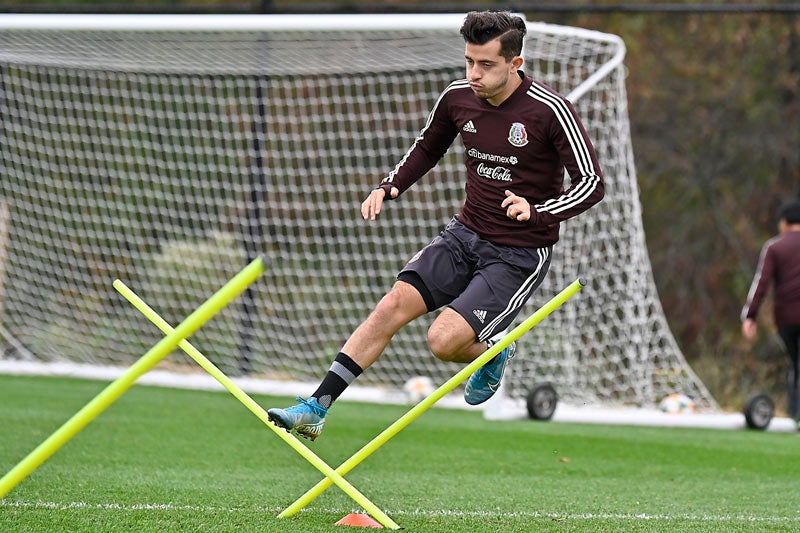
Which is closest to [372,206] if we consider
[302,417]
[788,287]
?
[302,417]

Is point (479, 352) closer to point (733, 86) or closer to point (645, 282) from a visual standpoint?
point (645, 282)

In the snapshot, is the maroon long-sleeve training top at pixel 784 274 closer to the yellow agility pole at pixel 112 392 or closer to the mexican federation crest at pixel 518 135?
the mexican federation crest at pixel 518 135

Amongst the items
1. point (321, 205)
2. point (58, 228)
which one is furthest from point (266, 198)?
point (58, 228)

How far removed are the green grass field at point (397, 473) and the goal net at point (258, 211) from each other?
172 centimetres

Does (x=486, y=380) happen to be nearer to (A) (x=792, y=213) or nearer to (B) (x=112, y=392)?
(B) (x=112, y=392)

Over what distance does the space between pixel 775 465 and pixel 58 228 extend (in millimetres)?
8204

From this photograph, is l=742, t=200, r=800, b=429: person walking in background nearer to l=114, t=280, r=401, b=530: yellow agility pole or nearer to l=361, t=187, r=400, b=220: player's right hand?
l=361, t=187, r=400, b=220: player's right hand

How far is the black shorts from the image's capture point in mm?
5367

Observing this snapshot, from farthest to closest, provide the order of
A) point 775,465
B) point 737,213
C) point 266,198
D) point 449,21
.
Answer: point 737,213, point 266,198, point 449,21, point 775,465

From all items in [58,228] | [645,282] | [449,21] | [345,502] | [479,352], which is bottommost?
[58,228]

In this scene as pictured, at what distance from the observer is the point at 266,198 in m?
13.0

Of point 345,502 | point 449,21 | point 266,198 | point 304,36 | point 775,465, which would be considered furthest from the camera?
point 266,198

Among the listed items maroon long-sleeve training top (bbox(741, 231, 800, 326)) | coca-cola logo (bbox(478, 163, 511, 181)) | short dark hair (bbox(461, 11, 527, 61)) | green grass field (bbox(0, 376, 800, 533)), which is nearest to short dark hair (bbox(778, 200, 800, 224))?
maroon long-sleeve training top (bbox(741, 231, 800, 326))

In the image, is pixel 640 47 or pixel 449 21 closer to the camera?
pixel 449 21
